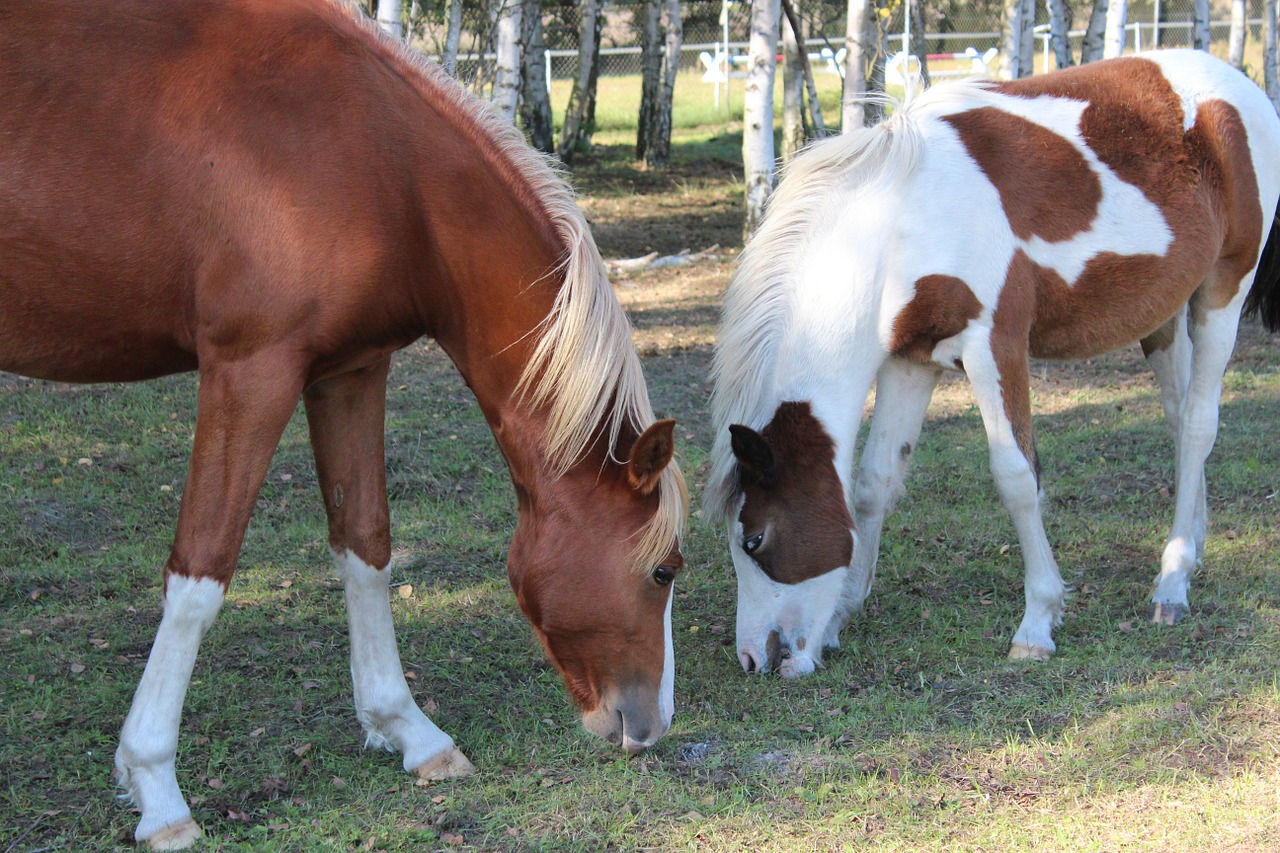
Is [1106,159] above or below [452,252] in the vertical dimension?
above

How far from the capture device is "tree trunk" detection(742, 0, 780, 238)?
9.05 metres

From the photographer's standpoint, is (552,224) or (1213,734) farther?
(1213,734)

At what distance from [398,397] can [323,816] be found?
418 centimetres

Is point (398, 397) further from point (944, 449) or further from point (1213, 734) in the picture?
point (1213, 734)

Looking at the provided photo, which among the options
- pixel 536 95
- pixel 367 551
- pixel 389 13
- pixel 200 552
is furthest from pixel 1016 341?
pixel 536 95

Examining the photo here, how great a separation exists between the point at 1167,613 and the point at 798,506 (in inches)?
64.0

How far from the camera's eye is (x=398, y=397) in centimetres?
698

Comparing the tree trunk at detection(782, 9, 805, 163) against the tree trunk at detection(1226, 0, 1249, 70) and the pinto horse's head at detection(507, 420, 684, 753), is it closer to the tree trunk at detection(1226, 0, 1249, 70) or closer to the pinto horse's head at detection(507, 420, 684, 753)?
the tree trunk at detection(1226, 0, 1249, 70)

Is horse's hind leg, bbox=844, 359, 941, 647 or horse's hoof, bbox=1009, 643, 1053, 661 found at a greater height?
horse's hind leg, bbox=844, 359, 941, 647

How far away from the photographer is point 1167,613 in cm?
431

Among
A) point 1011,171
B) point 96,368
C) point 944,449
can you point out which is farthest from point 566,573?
point 944,449

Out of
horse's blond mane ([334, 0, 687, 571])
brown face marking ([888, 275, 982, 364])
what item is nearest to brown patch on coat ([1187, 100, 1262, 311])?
brown face marking ([888, 275, 982, 364])

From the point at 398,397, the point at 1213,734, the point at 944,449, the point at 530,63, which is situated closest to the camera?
the point at 1213,734

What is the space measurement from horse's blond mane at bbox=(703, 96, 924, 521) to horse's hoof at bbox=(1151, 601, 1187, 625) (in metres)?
1.78
